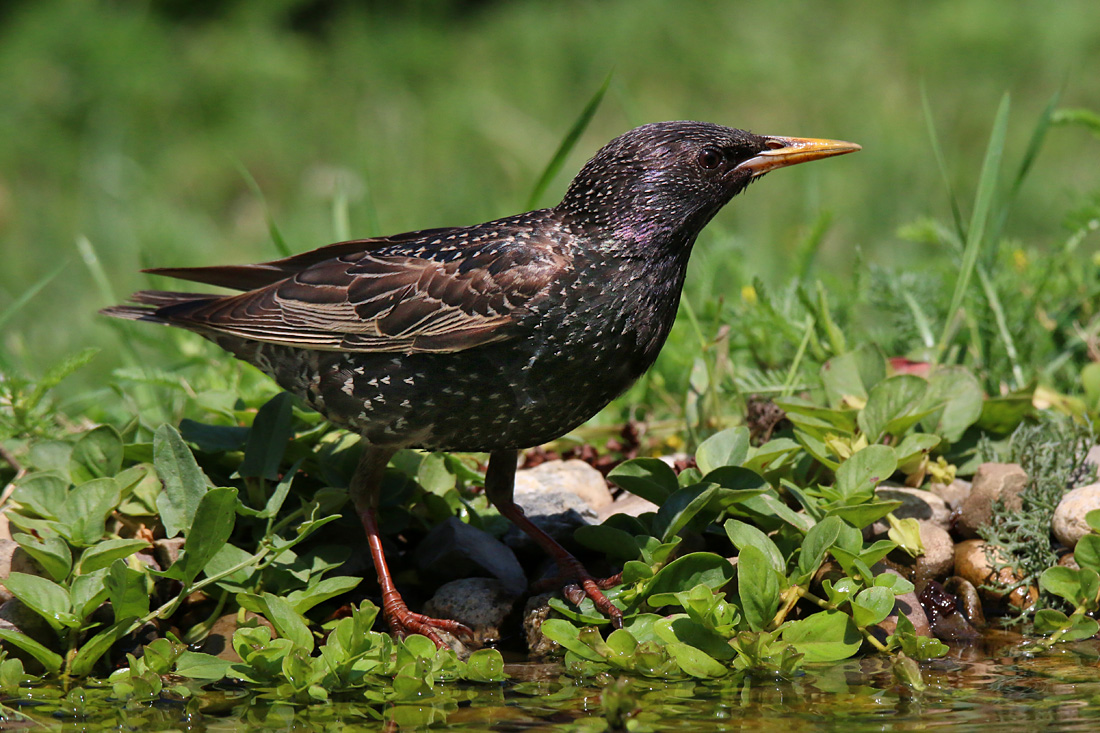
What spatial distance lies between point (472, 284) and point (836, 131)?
202 inches

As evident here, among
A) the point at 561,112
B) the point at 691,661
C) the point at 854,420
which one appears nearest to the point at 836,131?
the point at 561,112

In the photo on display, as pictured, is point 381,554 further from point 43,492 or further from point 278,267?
point 278,267

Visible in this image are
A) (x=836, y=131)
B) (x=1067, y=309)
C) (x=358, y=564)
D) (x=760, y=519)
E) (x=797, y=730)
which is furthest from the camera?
(x=836, y=131)

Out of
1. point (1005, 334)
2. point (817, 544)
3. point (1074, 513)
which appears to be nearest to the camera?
point (817, 544)

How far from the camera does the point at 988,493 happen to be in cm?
387

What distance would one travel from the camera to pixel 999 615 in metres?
3.68

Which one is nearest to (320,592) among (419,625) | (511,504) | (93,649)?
(419,625)

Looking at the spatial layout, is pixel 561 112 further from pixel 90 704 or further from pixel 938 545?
pixel 90 704

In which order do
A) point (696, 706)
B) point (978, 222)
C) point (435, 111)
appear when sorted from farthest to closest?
1. point (435, 111)
2. point (978, 222)
3. point (696, 706)

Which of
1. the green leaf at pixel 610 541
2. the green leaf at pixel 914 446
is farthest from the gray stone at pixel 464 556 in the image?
the green leaf at pixel 914 446

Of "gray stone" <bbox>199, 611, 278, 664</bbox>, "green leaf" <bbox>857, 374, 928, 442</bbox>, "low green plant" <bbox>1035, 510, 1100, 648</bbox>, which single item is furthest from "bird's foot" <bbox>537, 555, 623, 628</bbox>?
"low green plant" <bbox>1035, 510, 1100, 648</bbox>

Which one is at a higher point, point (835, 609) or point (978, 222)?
point (978, 222)

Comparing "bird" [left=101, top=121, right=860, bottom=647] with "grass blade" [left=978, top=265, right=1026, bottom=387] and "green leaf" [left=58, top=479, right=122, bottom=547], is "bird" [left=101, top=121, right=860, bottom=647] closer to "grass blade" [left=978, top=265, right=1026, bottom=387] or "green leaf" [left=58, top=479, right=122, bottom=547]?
"green leaf" [left=58, top=479, right=122, bottom=547]

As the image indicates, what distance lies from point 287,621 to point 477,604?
25.3 inches
